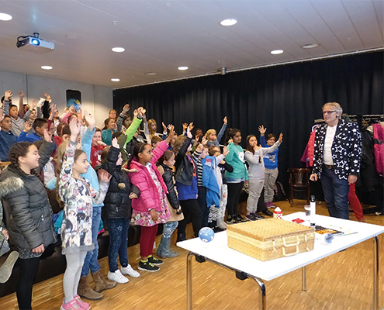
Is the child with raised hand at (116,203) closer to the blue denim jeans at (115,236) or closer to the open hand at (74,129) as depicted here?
the blue denim jeans at (115,236)

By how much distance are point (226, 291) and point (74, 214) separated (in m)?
1.36

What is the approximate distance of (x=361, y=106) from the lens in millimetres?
5676

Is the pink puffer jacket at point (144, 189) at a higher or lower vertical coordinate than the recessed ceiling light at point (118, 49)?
lower

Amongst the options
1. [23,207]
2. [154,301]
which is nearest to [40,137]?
[23,207]

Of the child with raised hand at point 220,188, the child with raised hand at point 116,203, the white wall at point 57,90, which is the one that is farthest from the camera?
the white wall at point 57,90

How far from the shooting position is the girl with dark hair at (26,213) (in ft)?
6.41

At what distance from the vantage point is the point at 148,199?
2.81 metres

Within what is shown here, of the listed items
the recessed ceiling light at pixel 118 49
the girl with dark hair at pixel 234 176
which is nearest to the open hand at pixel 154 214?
→ the girl with dark hair at pixel 234 176

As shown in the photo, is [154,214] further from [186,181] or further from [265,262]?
[265,262]

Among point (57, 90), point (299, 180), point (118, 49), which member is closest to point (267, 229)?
point (118, 49)

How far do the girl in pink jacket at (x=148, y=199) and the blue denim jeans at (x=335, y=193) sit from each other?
68.7 inches

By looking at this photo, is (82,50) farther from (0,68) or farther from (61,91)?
(61,91)

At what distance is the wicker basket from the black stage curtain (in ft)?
15.2

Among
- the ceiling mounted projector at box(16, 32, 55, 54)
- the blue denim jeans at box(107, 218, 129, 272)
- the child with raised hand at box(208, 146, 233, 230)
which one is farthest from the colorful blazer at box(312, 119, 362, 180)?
the ceiling mounted projector at box(16, 32, 55, 54)
